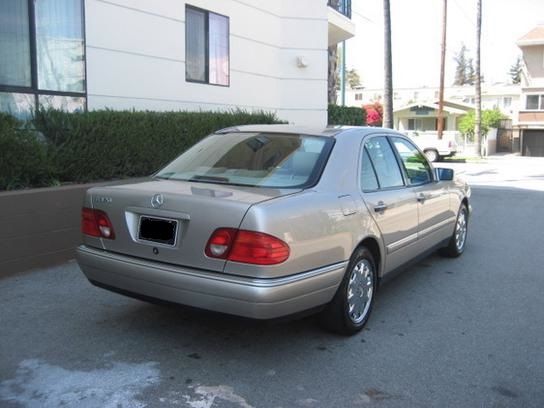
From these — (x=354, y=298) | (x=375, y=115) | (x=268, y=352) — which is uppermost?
(x=375, y=115)

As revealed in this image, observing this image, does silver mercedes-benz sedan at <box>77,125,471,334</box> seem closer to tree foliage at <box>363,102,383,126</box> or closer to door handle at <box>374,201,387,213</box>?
door handle at <box>374,201,387,213</box>

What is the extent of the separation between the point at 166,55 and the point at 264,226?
6958 millimetres

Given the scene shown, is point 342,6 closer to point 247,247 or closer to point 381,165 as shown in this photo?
point 381,165

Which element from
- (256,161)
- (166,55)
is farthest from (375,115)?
(256,161)

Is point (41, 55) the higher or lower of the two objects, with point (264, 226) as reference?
higher

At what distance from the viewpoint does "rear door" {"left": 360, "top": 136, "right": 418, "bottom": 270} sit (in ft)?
15.6

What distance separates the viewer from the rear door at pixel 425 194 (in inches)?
224

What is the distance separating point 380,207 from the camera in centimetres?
476

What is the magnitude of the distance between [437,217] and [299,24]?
8.14m

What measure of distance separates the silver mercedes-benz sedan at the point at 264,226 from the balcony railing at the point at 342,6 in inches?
441

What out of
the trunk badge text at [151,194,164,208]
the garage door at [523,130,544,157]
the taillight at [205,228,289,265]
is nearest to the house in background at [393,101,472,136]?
the garage door at [523,130,544,157]

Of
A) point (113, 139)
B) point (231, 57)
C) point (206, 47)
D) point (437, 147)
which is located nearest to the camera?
point (113, 139)

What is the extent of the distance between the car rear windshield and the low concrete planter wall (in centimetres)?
204

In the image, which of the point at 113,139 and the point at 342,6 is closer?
the point at 113,139
